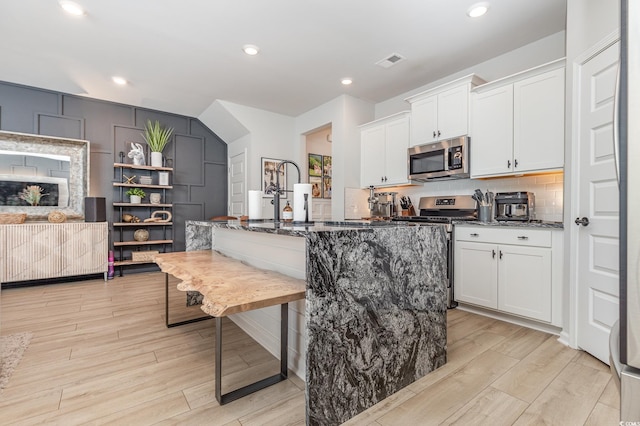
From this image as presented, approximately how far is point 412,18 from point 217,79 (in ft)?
8.04

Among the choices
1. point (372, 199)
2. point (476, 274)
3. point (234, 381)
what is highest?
point (372, 199)

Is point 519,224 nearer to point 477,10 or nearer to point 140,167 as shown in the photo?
point 477,10

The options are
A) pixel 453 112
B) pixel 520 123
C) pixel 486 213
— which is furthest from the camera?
pixel 453 112

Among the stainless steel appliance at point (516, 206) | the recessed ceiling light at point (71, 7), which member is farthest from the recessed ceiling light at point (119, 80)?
the stainless steel appliance at point (516, 206)

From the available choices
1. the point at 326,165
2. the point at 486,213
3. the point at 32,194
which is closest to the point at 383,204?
the point at 486,213

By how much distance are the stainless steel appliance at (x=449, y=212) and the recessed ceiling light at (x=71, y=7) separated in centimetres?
364

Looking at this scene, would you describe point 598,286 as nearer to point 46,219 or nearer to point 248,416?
point 248,416

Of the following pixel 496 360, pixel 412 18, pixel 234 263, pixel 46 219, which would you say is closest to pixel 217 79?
pixel 412 18

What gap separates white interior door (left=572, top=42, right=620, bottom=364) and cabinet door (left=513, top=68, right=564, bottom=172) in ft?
1.68

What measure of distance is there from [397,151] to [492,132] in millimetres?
1212

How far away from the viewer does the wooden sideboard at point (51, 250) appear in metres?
3.69

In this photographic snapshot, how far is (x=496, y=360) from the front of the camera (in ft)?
6.50

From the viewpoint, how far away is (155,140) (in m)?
4.84

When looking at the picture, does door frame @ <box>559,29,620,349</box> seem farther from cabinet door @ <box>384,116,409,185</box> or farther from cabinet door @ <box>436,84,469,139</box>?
cabinet door @ <box>384,116,409,185</box>
